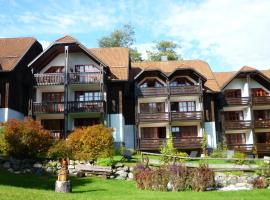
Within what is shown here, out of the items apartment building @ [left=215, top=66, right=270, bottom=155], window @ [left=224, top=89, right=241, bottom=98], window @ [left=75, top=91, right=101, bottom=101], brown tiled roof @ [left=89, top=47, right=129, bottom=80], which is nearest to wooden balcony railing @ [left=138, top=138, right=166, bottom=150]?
window @ [left=75, top=91, right=101, bottom=101]

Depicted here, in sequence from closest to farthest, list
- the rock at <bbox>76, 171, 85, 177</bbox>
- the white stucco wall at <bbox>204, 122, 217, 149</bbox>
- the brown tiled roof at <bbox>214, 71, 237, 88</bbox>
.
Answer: the rock at <bbox>76, 171, 85, 177</bbox> → the white stucco wall at <bbox>204, 122, 217, 149</bbox> → the brown tiled roof at <bbox>214, 71, 237, 88</bbox>

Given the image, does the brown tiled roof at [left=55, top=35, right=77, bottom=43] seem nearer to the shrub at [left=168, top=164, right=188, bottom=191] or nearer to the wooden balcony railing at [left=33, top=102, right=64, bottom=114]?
the wooden balcony railing at [left=33, top=102, right=64, bottom=114]

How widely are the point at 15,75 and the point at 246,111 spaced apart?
2238 centimetres

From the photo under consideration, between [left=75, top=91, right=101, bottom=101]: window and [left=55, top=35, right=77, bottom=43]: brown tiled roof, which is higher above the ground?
[left=55, top=35, right=77, bottom=43]: brown tiled roof

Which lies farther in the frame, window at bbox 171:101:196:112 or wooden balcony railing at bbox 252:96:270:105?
wooden balcony railing at bbox 252:96:270:105

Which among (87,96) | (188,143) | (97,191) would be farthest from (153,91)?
(97,191)

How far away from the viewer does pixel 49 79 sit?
111ft

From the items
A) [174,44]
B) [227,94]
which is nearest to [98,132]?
[227,94]

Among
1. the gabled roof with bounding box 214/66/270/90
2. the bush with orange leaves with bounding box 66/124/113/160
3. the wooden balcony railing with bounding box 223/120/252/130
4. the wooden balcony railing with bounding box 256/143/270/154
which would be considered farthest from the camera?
the gabled roof with bounding box 214/66/270/90

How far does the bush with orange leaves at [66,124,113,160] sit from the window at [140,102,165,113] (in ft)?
34.8

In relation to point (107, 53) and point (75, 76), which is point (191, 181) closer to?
point (75, 76)

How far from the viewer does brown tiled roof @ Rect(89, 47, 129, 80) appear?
34875mm

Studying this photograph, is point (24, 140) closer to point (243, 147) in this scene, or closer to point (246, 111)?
point (243, 147)

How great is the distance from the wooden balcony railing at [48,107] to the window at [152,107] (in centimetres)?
799
